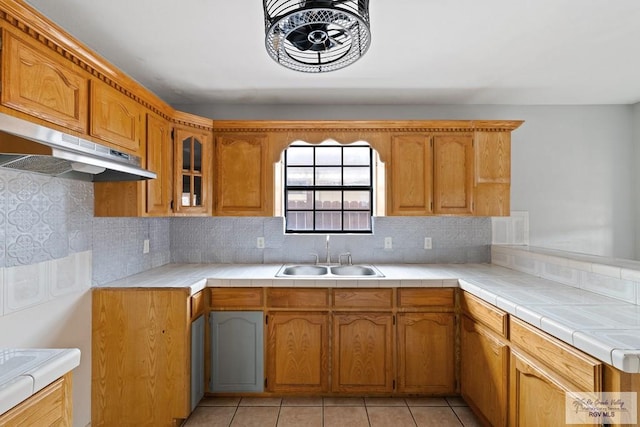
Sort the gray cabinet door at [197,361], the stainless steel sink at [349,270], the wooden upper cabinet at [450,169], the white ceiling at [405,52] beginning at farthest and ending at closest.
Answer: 1. the stainless steel sink at [349,270]
2. the wooden upper cabinet at [450,169]
3. the gray cabinet door at [197,361]
4. the white ceiling at [405,52]

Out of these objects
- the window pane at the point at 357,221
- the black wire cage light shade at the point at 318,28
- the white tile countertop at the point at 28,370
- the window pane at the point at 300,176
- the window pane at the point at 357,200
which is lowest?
the white tile countertop at the point at 28,370

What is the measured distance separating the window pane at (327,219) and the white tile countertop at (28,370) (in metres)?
2.23

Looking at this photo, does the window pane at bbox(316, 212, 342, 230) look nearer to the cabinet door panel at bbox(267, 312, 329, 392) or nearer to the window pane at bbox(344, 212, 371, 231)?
the window pane at bbox(344, 212, 371, 231)

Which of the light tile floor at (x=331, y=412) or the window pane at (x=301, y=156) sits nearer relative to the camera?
the light tile floor at (x=331, y=412)

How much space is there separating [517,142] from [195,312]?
121 inches

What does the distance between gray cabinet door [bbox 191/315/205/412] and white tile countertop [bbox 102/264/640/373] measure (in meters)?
0.26

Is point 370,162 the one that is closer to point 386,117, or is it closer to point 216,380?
point 386,117

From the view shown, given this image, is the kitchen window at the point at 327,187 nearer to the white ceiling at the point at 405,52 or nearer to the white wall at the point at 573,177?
the white ceiling at the point at 405,52

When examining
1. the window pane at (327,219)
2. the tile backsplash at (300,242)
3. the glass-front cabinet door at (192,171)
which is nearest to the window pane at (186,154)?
the glass-front cabinet door at (192,171)

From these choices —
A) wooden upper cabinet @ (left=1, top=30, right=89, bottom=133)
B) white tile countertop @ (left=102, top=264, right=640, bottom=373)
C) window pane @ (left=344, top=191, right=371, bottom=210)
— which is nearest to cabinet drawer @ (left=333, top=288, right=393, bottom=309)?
white tile countertop @ (left=102, top=264, right=640, bottom=373)

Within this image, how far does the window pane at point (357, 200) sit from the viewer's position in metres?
3.22

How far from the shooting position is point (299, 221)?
320 centimetres

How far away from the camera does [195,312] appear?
224 cm

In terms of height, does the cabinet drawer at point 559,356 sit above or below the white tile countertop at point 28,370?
below
